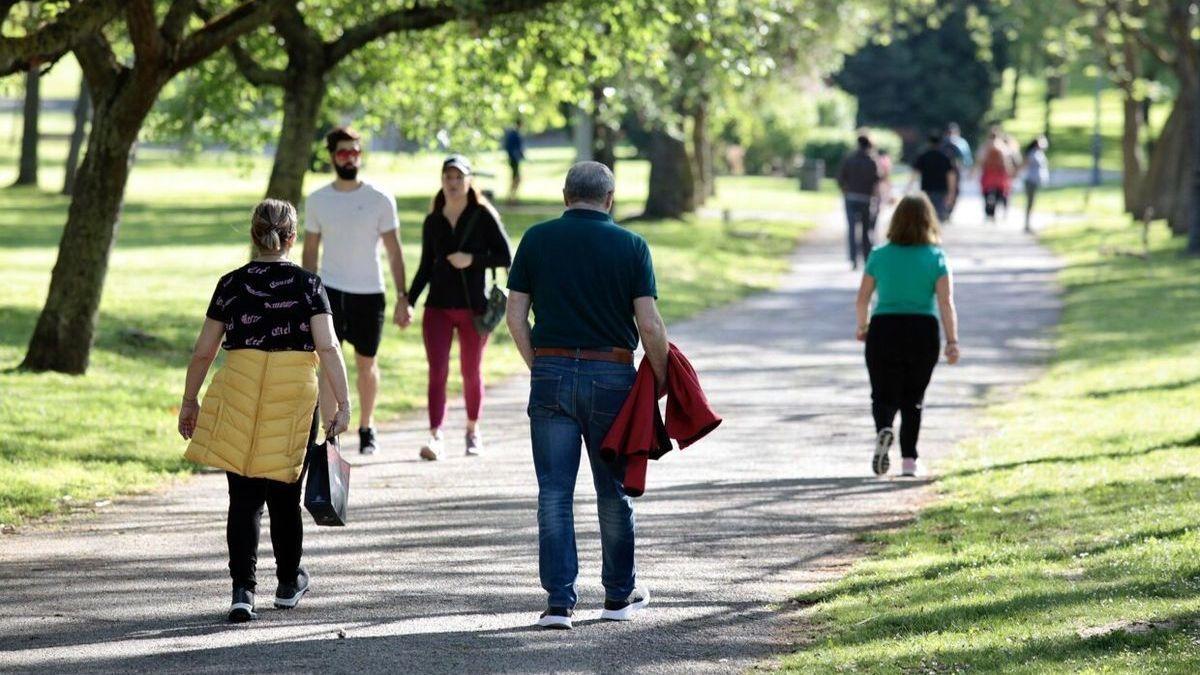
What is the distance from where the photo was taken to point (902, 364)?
1173 centimetres

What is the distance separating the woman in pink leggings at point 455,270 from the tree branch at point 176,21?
343cm

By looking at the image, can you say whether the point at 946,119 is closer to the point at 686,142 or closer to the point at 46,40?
the point at 686,142

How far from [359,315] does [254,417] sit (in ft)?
14.1

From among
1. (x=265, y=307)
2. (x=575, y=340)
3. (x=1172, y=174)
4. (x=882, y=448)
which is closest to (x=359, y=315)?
(x=882, y=448)

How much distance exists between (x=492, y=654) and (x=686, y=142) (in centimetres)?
3348

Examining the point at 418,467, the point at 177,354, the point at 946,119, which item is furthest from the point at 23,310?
the point at 946,119

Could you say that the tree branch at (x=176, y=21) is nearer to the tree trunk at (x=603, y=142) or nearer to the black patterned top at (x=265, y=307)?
the black patterned top at (x=265, y=307)

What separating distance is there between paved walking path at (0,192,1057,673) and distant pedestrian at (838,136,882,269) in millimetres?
11689

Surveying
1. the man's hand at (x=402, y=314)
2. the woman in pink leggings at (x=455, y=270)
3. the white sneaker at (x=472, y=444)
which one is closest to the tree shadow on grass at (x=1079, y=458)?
the white sneaker at (x=472, y=444)

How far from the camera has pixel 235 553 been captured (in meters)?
7.56

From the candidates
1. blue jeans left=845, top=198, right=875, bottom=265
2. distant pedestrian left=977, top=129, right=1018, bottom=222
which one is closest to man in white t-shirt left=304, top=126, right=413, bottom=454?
blue jeans left=845, top=198, right=875, bottom=265

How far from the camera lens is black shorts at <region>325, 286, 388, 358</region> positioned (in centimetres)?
1174

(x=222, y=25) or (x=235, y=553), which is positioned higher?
(x=222, y=25)

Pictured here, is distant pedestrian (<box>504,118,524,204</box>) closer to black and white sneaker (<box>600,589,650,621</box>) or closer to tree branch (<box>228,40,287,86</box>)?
tree branch (<box>228,40,287,86</box>)
